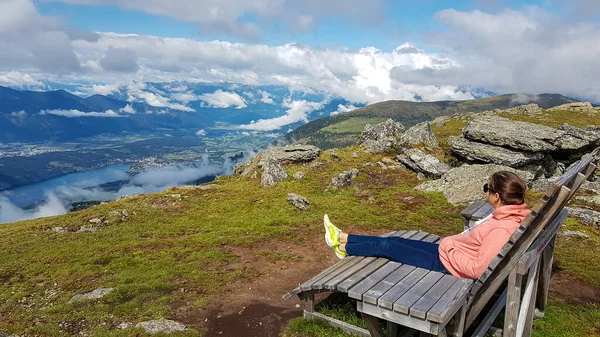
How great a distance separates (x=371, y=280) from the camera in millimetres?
8500

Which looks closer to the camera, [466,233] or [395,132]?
[466,233]

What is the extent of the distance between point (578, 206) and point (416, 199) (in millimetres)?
11118

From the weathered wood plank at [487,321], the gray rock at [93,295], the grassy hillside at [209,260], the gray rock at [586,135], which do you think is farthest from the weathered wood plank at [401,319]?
the gray rock at [586,135]

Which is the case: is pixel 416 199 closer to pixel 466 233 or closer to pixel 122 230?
pixel 466 233

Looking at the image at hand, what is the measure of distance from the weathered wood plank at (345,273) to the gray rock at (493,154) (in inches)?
1075

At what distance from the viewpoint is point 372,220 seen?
74.3ft

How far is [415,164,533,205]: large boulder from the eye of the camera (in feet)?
84.1

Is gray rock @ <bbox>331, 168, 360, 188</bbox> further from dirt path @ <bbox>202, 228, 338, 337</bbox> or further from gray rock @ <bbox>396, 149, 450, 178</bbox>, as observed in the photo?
dirt path @ <bbox>202, 228, 338, 337</bbox>

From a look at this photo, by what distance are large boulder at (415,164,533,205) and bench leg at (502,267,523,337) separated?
714 inches

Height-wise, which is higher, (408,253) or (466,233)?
(466,233)

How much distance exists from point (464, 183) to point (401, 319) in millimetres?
23109

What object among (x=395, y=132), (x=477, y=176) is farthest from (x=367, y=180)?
(x=395, y=132)

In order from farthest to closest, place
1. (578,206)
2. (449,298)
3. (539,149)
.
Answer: (539,149)
(578,206)
(449,298)

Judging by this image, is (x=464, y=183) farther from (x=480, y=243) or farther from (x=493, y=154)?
(x=480, y=243)
